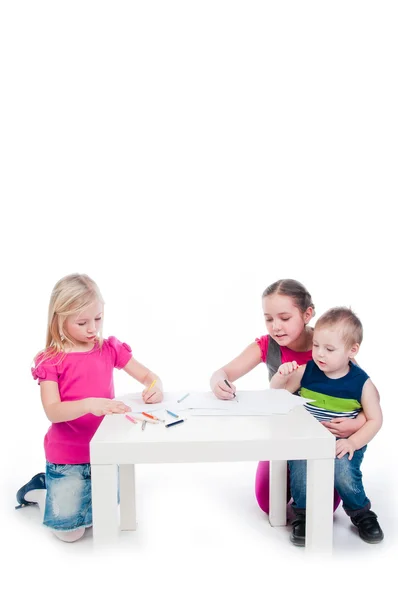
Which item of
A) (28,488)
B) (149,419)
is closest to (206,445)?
(149,419)

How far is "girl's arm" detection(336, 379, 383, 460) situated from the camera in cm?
209

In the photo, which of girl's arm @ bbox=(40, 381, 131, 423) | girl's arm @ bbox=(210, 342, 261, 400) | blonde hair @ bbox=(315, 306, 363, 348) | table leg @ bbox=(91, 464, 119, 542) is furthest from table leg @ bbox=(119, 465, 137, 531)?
blonde hair @ bbox=(315, 306, 363, 348)

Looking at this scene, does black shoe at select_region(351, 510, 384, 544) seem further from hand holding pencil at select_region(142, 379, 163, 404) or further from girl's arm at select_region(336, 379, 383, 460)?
hand holding pencil at select_region(142, 379, 163, 404)

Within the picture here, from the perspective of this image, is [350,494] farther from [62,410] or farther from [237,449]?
[62,410]

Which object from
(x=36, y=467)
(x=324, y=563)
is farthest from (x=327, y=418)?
(x=36, y=467)

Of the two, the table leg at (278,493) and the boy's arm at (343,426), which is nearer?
the boy's arm at (343,426)

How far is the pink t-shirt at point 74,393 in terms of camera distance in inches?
88.4

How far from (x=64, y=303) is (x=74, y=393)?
29 centimetres

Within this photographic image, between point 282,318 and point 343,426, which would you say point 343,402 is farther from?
point 282,318

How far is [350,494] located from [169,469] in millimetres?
825

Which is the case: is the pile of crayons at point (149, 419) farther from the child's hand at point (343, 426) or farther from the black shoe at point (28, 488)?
the black shoe at point (28, 488)

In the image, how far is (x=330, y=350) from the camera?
7.12 ft

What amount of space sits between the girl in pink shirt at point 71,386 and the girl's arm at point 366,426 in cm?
60

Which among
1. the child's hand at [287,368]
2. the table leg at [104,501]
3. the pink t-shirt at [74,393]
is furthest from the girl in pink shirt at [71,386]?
the table leg at [104,501]
